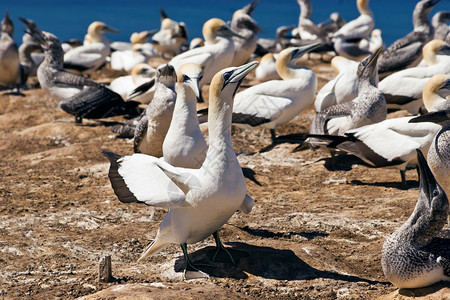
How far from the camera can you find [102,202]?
290 inches

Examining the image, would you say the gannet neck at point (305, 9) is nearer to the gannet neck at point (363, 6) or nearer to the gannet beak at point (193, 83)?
the gannet neck at point (363, 6)

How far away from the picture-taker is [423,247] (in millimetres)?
4441

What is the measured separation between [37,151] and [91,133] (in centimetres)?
109

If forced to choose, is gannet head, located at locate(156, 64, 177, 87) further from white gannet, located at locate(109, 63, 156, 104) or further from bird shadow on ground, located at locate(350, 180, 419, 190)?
white gannet, located at locate(109, 63, 156, 104)

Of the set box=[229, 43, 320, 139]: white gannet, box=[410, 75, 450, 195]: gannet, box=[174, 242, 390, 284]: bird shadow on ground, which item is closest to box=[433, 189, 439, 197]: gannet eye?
box=[174, 242, 390, 284]: bird shadow on ground

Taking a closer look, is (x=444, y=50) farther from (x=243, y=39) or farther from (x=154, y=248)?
(x=154, y=248)

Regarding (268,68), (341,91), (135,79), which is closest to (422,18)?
(268,68)

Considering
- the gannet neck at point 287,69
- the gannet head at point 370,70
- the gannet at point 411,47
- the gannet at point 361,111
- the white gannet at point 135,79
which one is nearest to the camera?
the gannet at point 361,111

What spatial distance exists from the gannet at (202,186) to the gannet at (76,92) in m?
6.29

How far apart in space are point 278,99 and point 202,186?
15.4 feet

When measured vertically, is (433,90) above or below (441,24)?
below

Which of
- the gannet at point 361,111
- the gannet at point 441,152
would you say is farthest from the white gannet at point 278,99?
the gannet at point 441,152

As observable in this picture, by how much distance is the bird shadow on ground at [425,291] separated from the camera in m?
4.36

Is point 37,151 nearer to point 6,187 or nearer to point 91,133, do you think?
point 91,133
